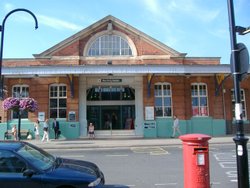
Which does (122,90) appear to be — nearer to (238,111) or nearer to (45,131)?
(45,131)

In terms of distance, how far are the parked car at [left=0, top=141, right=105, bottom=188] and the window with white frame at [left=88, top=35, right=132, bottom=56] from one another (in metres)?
24.2

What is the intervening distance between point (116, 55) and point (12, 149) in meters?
24.4

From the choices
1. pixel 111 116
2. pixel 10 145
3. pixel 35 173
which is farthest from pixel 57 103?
pixel 35 173

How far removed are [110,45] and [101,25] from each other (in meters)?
2.03

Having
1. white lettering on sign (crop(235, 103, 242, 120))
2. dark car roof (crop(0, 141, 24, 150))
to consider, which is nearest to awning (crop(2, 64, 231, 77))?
dark car roof (crop(0, 141, 24, 150))

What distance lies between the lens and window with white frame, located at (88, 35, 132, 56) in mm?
30500

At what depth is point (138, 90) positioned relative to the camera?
2962cm

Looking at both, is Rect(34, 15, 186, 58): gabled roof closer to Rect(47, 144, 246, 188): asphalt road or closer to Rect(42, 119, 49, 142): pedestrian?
Rect(42, 119, 49, 142): pedestrian

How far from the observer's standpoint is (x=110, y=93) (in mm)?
30609

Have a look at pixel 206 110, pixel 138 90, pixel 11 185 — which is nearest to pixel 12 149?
pixel 11 185

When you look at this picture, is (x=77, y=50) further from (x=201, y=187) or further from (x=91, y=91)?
(x=201, y=187)

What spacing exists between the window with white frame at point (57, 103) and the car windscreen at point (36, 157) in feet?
72.8

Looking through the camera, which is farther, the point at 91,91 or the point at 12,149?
the point at 91,91

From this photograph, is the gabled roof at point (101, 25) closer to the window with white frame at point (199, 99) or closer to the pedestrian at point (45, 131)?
the window with white frame at point (199, 99)
